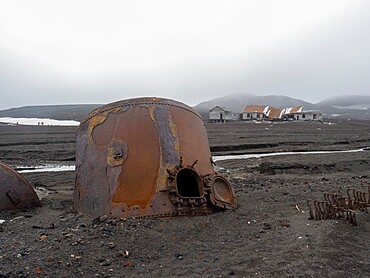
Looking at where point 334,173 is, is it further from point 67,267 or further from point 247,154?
point 67,267

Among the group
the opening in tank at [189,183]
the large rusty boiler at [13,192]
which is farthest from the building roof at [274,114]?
the large rusty boiler at [13,192]

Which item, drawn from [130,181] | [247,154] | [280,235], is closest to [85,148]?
[130,181]

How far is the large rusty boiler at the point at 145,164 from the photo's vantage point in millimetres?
5832

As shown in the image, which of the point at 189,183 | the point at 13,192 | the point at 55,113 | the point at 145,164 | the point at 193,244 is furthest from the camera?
the point at 55,113

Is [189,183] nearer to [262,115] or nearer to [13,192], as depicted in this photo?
[13,192]

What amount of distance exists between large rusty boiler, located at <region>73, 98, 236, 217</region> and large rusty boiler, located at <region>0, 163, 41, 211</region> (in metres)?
1.53

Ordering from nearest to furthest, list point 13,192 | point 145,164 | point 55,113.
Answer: point 145,164, point 13,192, point 55,113

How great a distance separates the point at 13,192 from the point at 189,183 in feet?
11.4

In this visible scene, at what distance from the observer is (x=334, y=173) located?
1315 centimetres

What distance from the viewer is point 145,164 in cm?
602

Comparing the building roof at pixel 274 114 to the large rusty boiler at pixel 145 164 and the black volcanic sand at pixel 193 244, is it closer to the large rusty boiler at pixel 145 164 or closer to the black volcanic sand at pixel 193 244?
the black volcanic sand at pixel 193 244

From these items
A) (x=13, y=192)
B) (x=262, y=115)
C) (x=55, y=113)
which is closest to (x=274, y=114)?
(x=262, y=115)

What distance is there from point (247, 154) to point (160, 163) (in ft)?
47.1

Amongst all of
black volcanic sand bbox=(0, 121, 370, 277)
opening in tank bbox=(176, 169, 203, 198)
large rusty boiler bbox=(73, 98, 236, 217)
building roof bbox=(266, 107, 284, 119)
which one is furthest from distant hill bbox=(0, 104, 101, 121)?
black volcanic sand bbox=(0, 121, 370, 277)
